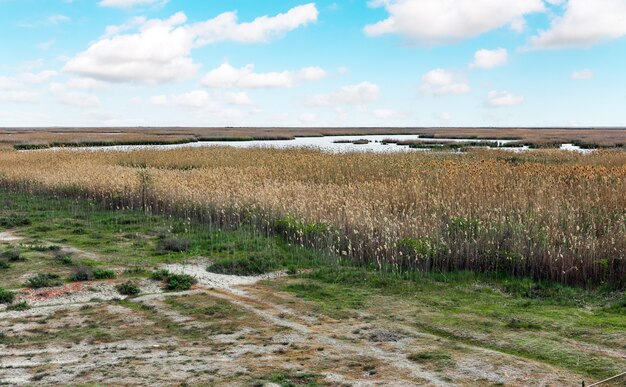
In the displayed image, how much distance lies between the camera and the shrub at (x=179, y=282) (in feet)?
37.6

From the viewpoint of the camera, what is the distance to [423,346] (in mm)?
7934

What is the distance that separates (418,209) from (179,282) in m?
7.52

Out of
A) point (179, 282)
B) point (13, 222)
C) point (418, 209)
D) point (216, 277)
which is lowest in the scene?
point (216, 277)

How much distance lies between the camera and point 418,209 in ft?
53.7

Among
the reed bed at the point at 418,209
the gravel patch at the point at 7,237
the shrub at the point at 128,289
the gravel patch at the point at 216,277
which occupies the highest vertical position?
the reed bed at the point at 418,209

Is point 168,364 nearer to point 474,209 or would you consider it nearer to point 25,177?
point 474,209

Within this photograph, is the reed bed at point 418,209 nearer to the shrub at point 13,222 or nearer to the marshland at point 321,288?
the marshland at point 321,288

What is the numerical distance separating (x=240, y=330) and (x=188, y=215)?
11.5 meters

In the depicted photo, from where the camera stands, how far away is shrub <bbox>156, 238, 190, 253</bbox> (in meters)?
15.2

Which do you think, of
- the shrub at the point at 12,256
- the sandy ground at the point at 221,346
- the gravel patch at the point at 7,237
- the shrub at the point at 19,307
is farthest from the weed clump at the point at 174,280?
the gravel patch at the point at 7,237

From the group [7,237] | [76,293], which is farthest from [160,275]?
[7,237]

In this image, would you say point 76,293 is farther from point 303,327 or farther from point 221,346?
point 303,327

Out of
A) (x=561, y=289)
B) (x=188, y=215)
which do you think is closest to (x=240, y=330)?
(x=561, y=289)

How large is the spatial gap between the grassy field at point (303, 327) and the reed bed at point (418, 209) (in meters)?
0.71
